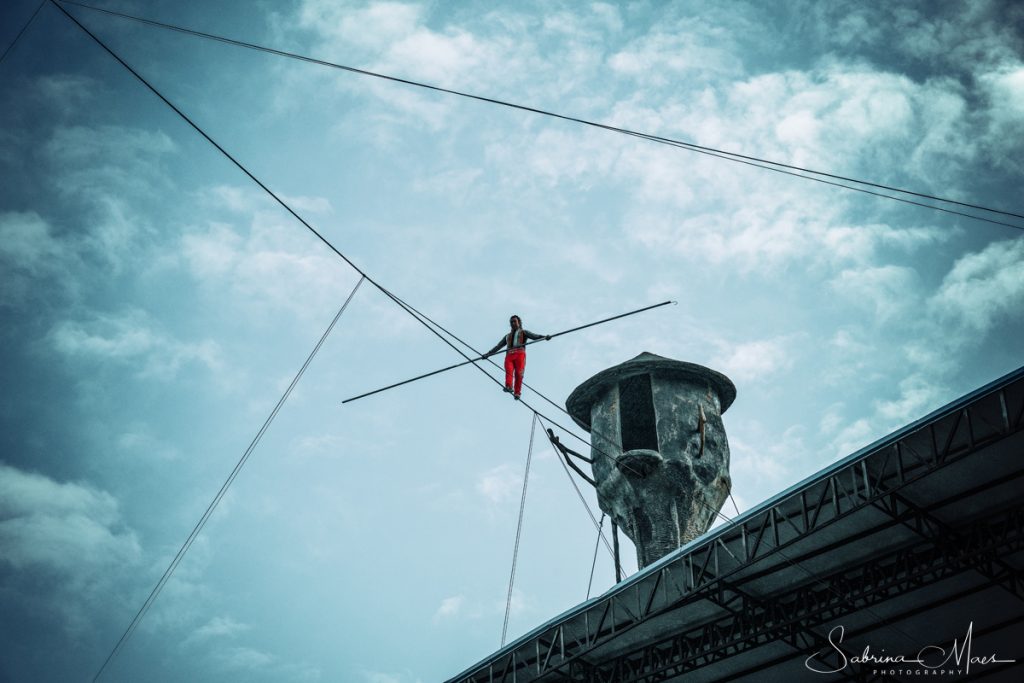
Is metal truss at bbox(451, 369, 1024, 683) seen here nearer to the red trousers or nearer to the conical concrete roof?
the red trousers

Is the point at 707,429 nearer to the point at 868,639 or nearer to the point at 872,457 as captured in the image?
the point at 868,639

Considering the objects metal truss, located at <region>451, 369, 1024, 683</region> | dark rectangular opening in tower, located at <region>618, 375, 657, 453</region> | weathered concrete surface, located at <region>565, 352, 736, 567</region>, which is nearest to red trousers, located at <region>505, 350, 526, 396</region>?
metal truss, located at <region>451, 369, 1024, 683</region>

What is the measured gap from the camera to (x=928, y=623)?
17828 millimetres

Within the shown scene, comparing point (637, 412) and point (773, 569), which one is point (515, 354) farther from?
point (637, 412)

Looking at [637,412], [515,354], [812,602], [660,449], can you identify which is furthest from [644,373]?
[812,602]

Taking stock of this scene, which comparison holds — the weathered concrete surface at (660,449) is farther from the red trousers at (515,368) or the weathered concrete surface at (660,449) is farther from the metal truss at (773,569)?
the red trousers at (515,368)

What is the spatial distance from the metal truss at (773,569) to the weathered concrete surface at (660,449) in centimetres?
417

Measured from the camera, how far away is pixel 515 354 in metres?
17.9

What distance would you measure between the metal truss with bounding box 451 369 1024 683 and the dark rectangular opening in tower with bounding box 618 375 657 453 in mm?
6439

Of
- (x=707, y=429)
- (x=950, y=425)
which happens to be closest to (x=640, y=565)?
(x=707, y=429)

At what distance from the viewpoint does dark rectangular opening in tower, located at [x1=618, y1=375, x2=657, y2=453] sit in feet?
81.3

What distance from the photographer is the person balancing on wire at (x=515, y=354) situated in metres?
17.8

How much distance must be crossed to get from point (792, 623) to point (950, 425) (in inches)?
200

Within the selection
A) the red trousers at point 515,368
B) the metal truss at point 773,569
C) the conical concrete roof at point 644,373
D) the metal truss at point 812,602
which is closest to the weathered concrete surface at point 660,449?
the conical concrete roof at point 644,373
